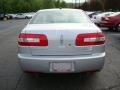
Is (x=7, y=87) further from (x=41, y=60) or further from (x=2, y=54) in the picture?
(x=2, y=54)

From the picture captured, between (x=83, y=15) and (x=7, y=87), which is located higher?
(x=83, y=15)

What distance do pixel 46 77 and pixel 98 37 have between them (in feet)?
5.19

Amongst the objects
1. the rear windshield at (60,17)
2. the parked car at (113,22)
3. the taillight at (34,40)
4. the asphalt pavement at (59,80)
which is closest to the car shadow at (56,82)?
the asphalt pavement at (59,80)

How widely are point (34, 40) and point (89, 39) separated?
101cm

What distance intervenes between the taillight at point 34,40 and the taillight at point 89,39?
60cm

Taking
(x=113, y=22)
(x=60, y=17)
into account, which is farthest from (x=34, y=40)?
(x=113, y=22)

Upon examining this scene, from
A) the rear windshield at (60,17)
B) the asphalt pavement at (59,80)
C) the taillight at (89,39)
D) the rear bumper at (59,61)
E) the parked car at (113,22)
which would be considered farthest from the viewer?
the parked car at (113,22)

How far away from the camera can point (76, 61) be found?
5.43 metres

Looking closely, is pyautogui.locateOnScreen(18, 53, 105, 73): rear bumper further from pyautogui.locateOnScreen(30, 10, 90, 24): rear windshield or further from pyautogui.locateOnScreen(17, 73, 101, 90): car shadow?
pyautogui.locateOnScreen(30, 10, 90, 24): rear windshield

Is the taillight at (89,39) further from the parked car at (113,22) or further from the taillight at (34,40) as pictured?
the parked car at (113,22)

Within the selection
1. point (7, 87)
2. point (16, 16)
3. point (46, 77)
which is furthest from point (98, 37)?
point (16, 16)

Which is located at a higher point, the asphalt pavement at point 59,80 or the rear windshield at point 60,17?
the rear windshield at point 60,17

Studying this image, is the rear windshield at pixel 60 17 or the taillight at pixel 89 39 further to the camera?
the rear windshield at pixel 60 17

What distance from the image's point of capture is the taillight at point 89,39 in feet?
18.2
